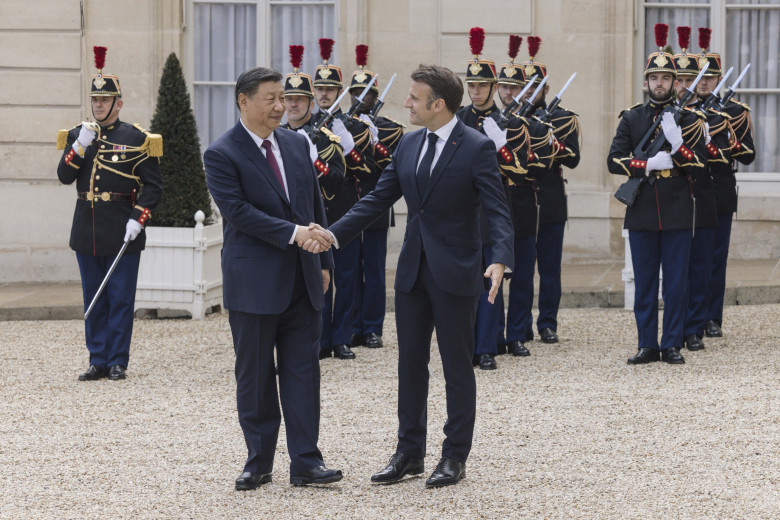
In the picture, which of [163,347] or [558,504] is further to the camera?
[163,347]

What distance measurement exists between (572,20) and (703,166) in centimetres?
456

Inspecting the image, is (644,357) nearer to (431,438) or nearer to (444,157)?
(431,438)

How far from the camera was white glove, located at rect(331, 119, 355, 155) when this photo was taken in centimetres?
873

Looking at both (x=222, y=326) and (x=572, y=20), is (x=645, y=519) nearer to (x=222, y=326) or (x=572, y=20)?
(x=222, y=326)

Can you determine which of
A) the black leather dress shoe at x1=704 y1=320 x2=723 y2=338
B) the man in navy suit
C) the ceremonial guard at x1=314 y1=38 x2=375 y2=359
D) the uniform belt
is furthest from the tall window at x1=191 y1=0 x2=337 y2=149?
the man in navy suit

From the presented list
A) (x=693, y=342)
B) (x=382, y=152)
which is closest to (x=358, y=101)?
(x=382, y=152)

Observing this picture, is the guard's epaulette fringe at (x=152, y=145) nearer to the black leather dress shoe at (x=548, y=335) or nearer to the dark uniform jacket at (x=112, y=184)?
the dark uniform jacket at (x=112, y=184)

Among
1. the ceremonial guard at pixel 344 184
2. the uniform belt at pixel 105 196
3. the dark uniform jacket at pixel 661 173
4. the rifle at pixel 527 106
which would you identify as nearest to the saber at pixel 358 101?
the ceremonial guard at pixel 344 184

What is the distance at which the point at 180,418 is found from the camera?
658 cm

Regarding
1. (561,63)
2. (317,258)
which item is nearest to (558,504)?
(317,258)

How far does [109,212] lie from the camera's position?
793 centimetres

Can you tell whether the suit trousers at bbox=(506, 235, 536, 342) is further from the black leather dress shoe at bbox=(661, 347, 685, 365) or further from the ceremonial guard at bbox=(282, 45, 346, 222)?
the ceremonial guard at bbox=(282, 45, 346, 222)

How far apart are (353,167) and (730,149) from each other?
8.78ft

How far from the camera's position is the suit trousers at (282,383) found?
17.1ft
